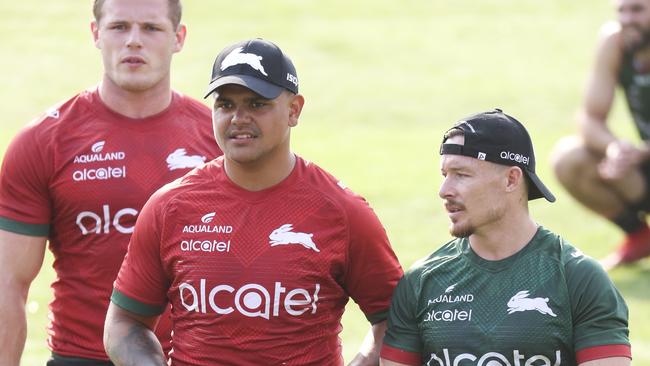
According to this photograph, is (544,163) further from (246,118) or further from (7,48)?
(246,118)

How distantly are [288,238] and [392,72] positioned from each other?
49.7 feet

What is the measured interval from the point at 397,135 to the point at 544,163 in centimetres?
245

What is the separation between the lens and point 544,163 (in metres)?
16.0

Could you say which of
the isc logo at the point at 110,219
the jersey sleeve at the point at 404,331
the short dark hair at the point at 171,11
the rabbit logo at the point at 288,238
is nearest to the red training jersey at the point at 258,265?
the rabbit logo at the point at 288,238

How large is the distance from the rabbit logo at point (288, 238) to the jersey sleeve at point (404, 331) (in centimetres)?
36

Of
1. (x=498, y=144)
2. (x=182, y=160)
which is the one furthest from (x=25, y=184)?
(x=498, y=144)

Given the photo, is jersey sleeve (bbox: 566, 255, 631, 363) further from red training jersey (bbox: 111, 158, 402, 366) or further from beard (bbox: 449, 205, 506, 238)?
red training jersey (bbox: 111, 158, 402, 366)

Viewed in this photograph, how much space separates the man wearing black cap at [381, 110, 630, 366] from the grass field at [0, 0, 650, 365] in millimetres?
7416

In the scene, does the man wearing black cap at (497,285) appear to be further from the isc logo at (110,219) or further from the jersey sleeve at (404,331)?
the isc logo at (110,219)

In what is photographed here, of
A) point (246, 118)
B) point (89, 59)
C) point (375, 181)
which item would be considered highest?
point (89, 59)

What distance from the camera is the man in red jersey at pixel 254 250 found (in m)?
5.75

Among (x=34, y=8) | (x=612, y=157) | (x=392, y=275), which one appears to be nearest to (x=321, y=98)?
(x=34, y=8)

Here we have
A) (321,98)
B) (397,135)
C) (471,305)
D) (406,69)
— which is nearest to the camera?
(471,305)

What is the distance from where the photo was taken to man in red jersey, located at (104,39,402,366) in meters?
5.75
